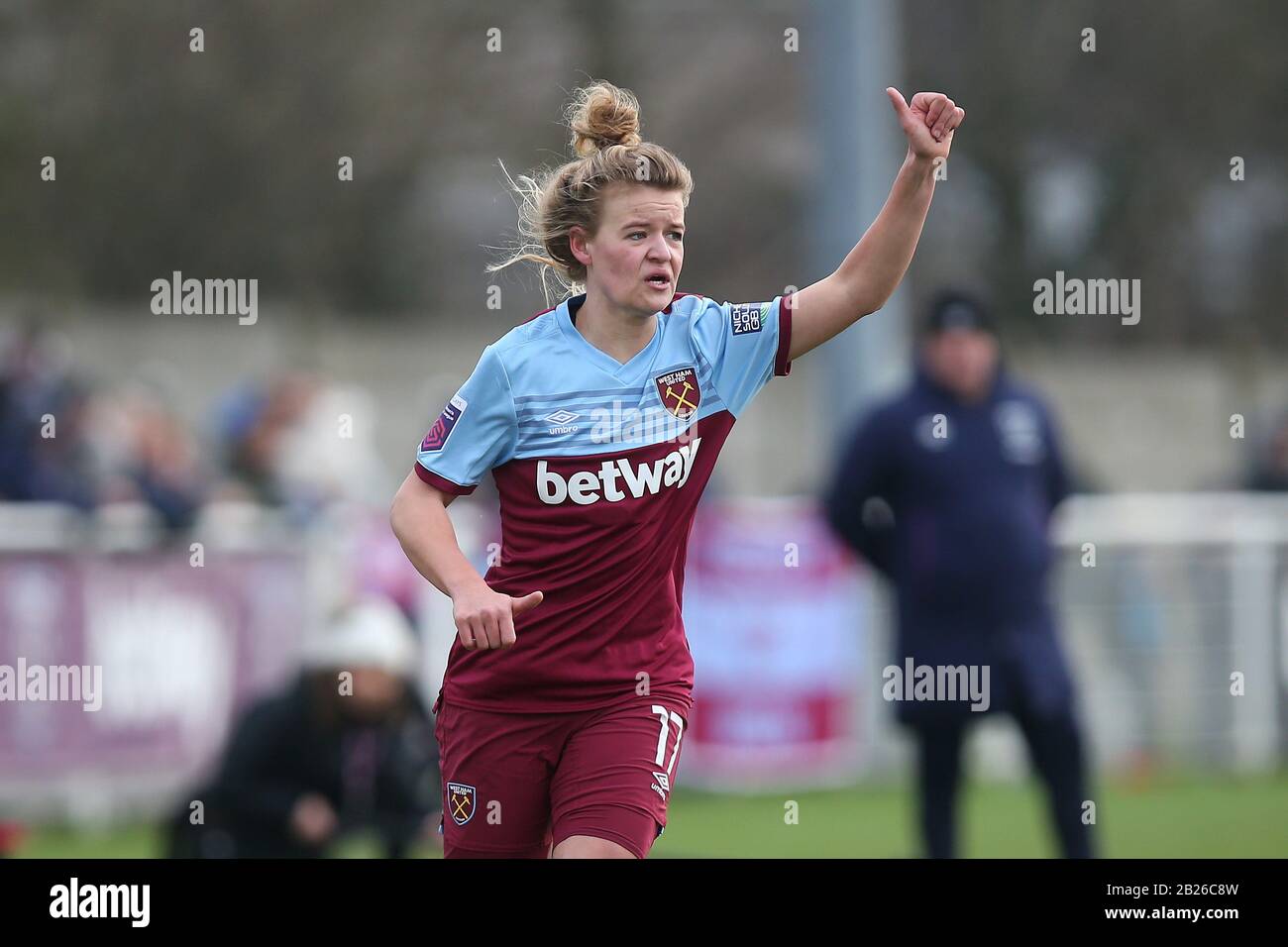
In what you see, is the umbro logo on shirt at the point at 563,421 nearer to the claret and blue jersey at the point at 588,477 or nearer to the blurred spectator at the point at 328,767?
the claret and blue jersey at the point at 588,477

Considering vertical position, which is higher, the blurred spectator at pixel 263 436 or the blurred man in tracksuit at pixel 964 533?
the blurred spectator at pixel 263 436

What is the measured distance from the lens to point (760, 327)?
193 inches

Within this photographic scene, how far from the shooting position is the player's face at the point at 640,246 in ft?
15.6

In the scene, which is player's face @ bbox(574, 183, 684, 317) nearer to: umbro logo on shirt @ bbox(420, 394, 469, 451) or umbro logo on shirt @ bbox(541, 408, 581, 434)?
umbro logo on shirt @ bbox(541, 408, 581, 434)

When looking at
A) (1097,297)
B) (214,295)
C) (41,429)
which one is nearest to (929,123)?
(41,429)

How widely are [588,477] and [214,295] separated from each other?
18.2 m

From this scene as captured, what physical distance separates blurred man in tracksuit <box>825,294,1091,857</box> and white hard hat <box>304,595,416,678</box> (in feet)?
6.05

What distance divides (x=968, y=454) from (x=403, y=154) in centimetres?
1601

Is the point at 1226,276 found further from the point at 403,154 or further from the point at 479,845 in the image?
the point at 479,845

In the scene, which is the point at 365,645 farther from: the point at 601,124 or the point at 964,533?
the point at 601,124

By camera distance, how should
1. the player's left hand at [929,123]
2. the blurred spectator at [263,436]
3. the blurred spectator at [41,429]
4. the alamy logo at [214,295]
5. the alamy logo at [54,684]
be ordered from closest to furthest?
the player's left hand at [929,123], the alamy logo at [54,684], the blurred spectator at [41,429], the blurred spectator at [263,436], the alamy logo at [214,295]

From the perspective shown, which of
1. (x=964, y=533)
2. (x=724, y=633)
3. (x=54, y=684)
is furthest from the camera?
(x=724, y=633)

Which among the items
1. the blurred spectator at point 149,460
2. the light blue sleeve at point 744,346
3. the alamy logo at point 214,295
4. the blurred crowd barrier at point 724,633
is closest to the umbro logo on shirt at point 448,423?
the light blue sleeve at point 744,346

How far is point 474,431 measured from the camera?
189 inches
